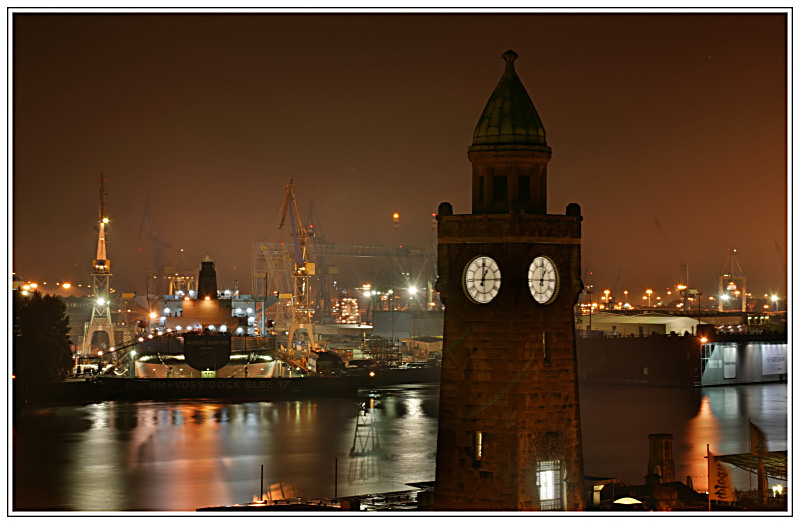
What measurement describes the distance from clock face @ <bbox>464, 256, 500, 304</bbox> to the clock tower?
12 mm

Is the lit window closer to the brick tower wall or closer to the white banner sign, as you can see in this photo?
the brick tower wall

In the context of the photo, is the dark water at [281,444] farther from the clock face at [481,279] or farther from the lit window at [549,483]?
the clock face at [481,279]

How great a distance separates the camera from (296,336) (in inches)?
5074

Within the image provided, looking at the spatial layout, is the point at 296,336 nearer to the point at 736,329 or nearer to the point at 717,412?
the point at 736,329

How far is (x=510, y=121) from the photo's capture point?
1393cm

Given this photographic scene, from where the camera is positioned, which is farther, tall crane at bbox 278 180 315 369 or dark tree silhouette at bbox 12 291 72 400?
tall crane at bbox 278 180 315 369

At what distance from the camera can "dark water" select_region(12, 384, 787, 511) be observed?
4166 centimetres

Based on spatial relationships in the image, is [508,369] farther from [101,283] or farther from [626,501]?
[101,283]

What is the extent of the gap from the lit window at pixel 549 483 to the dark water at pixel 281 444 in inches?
679

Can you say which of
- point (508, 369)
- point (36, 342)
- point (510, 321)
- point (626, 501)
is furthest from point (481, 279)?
point (36, 342)

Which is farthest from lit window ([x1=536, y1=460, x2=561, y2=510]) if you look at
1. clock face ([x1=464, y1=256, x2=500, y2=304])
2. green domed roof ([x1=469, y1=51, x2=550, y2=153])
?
green domed roof ([x1=469, y1=51, x2=550, y2=153])

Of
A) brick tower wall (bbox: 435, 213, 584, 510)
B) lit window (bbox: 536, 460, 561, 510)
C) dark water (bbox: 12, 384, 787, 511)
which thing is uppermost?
brick tower wall (bbox: 435, 213, 584, 510)

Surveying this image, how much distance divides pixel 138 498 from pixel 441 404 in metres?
28.2

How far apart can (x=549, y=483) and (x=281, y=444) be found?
43.4 m
